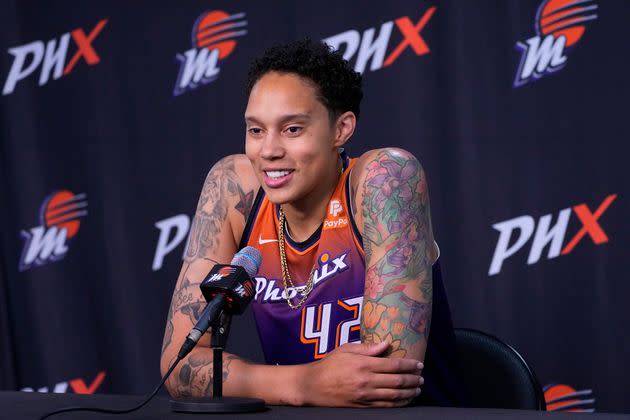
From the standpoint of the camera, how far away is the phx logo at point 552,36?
2727 millimetres

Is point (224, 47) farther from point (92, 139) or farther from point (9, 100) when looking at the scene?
point (9, 100)

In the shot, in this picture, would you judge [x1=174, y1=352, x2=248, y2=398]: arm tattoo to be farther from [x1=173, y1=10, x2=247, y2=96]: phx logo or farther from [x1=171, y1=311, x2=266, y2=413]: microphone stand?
[x1=173, y1=10, x2=247, y2=96]: phx logo

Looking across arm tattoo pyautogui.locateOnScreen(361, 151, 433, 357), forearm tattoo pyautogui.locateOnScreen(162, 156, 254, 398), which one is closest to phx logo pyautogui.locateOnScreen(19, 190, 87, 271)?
forearm tattoo pyautogui.locateOnScreen(162, 156, 254, 398)

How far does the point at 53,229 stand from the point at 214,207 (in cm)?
151

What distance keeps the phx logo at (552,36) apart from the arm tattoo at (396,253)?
1238 millimetres

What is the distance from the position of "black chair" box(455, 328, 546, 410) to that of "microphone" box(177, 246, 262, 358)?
816mm

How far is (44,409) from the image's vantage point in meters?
1.22

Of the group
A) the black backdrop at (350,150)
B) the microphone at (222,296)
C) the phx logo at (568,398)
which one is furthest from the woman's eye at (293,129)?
the phx logo at (568,398)

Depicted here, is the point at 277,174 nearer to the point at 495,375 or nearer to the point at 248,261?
the point at 248,261

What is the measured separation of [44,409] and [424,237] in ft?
2.55

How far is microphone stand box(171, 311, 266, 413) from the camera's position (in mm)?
1161

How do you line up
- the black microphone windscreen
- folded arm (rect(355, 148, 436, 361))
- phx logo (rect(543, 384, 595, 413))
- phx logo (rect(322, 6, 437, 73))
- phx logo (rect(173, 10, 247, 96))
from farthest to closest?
phx logo (rect(173, 10, 247, 96)) → phx logo (rect(322, 6, 437, 73)) → phx logo (rect(543, 384, 595, 413)) → folded arm (rect(355, 148, 436, 361)) → the black microphone windscreen

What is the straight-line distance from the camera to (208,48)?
314 centimetres

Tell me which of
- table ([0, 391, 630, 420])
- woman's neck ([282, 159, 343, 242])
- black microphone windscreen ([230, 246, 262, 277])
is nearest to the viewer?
table ([0, 391, 630, 420])
